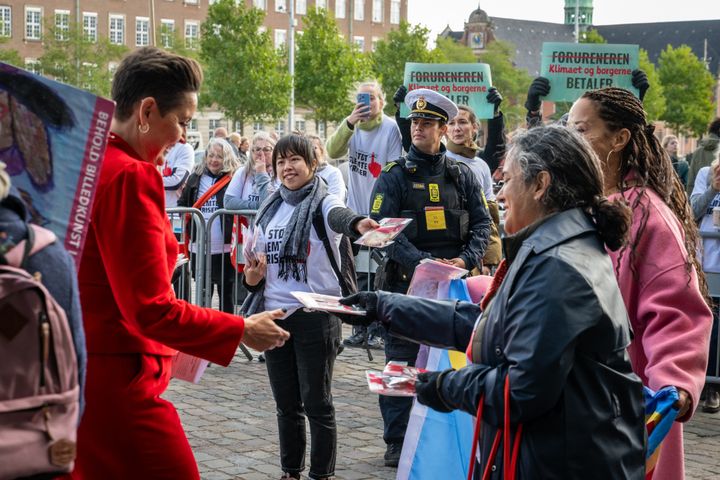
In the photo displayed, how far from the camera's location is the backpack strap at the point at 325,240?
631 centimetres

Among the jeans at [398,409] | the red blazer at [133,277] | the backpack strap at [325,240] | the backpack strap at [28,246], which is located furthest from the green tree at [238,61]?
the backpack strap at [28,246]

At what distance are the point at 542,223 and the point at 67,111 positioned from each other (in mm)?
1367

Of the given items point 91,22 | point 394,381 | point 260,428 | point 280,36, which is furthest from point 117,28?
point 394,381

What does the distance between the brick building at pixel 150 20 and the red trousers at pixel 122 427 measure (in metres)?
58.3

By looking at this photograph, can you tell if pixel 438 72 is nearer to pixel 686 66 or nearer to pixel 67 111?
pixel 67 111

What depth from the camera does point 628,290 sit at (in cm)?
402

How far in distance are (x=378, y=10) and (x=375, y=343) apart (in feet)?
296

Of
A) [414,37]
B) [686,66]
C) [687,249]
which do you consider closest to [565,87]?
[687,249]

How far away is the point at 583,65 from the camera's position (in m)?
13.4

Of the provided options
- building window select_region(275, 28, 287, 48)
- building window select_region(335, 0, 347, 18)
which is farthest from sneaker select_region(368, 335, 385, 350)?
building window select_region(335, 0, 347, 18)

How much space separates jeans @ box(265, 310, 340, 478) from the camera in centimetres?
602

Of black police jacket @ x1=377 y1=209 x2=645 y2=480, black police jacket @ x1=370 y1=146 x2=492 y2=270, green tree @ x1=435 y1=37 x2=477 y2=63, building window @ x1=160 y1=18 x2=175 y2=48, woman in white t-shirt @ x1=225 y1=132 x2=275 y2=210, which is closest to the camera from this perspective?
black police jacket @ x1=377 y1=209 x2=645 y2=480

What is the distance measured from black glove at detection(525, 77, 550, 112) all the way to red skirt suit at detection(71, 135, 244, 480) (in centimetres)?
597

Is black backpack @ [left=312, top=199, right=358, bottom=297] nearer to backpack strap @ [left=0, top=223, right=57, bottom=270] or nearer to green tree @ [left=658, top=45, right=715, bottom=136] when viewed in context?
backpack strap @ [left=0, top=223, right=57, bottom=270]
